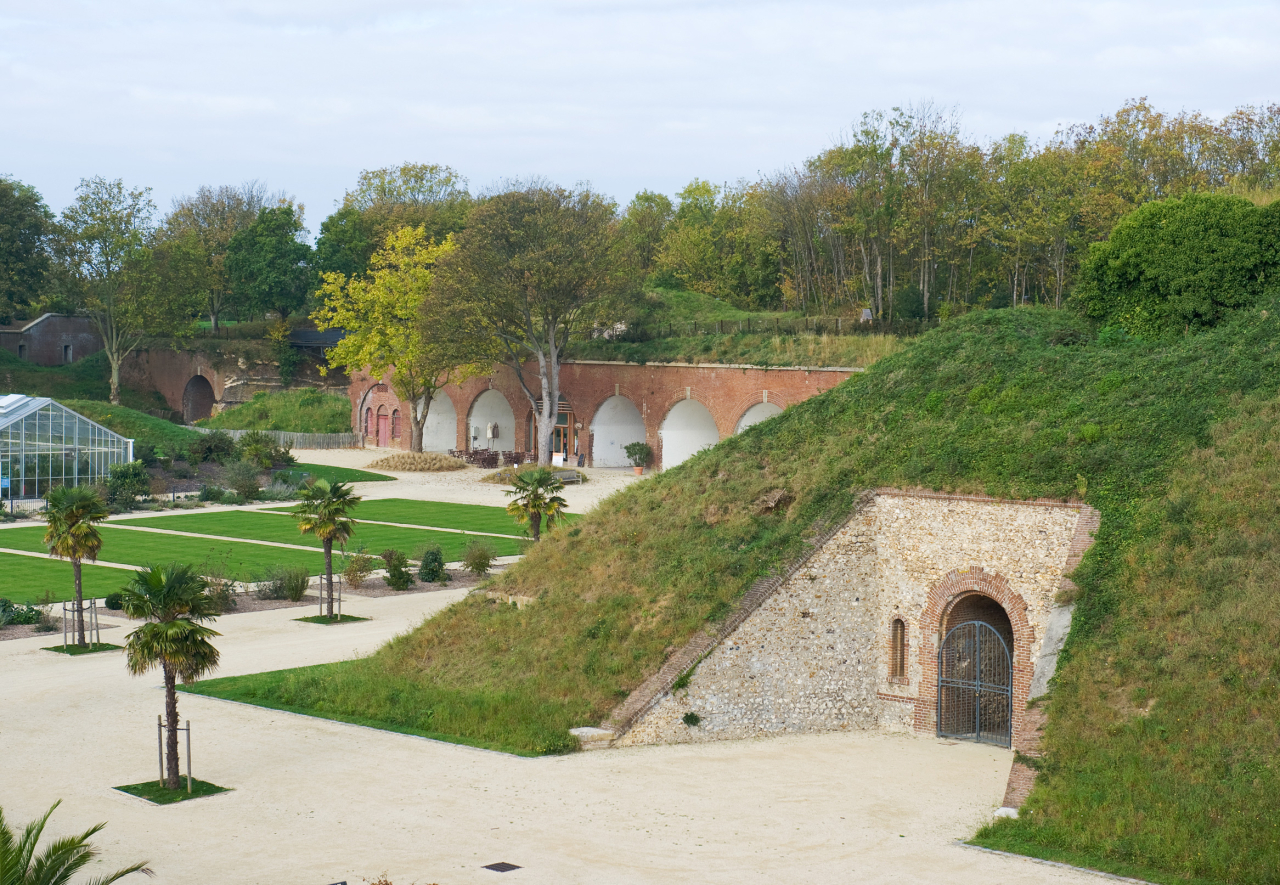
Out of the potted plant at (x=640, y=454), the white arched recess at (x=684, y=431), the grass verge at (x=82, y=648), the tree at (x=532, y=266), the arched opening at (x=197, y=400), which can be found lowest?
the grass verge at (x=82, y=648)

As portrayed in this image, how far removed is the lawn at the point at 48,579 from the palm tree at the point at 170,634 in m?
14.7

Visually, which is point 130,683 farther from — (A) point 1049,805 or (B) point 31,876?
(A) point 1049,805

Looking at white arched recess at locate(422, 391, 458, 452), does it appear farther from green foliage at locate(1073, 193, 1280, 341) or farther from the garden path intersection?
the garden path intersection

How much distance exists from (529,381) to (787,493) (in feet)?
142

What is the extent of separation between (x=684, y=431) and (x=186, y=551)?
2798 cm

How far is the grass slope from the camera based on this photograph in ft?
70.4

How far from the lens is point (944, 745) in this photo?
71.9 ft

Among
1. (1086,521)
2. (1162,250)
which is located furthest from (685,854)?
(1162,250)

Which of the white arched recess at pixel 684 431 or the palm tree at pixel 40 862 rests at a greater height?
the white arched recess at pixel 684 431

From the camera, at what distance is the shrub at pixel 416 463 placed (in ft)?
212

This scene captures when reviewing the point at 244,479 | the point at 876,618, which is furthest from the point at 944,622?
the point at 244,479

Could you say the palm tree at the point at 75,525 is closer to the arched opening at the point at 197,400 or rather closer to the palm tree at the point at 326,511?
the palm tree at the point at 326,511

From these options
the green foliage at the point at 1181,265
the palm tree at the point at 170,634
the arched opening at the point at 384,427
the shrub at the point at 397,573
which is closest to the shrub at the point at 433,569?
the shrub at the point at 397,573

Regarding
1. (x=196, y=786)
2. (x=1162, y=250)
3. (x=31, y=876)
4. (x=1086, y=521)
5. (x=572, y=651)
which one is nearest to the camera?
(x=31, y=876)
